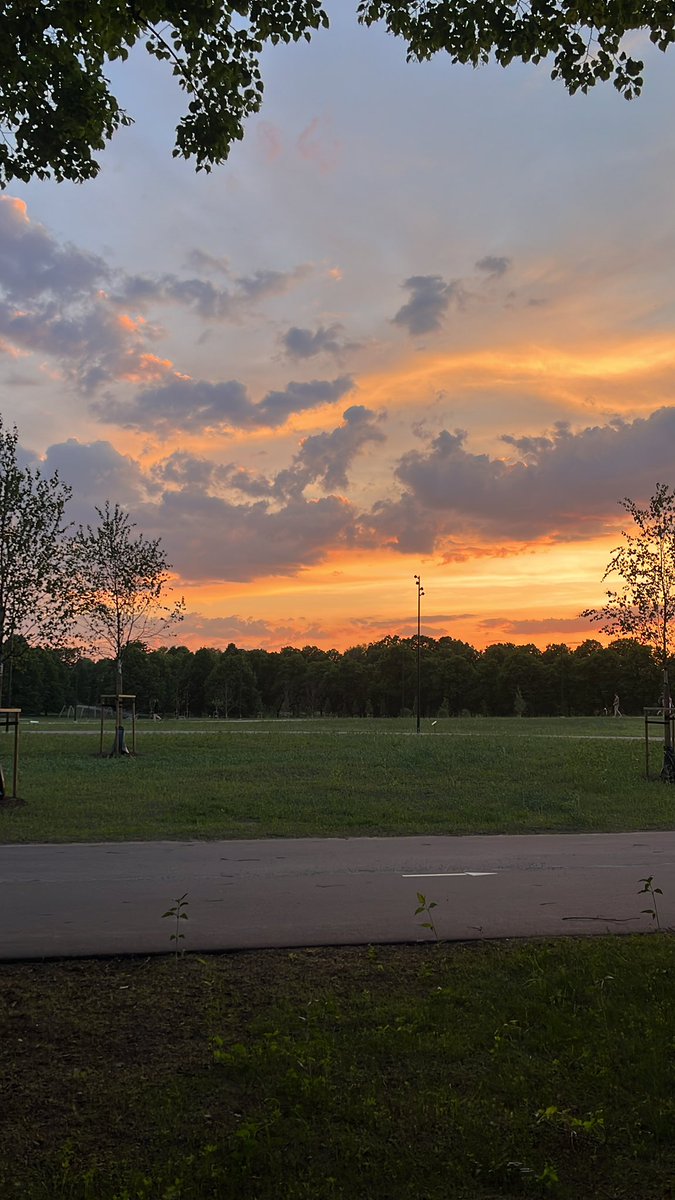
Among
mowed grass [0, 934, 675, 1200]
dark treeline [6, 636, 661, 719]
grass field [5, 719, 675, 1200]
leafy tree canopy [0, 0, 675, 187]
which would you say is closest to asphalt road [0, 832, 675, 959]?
grass field [5, 719, 675, 1200]

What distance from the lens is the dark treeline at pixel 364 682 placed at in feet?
371

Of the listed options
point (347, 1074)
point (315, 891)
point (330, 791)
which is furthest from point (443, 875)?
point (330, 791)

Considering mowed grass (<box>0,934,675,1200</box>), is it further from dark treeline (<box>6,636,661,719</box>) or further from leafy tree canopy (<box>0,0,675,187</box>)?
dark treeline (<box>6,636,661,719</box>)

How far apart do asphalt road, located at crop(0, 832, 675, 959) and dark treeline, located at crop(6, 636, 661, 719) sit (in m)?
92.5

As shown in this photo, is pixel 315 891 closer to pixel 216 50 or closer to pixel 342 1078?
pixel 342 1078

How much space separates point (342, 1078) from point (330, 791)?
1412 cm

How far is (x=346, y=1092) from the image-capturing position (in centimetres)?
436

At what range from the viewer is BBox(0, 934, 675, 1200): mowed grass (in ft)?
12.2

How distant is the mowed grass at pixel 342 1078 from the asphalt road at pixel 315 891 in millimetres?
919

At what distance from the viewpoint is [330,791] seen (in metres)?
18.6

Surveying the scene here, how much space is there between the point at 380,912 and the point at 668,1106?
4.12 meters

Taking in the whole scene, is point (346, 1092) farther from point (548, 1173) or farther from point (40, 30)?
point (40, 30)

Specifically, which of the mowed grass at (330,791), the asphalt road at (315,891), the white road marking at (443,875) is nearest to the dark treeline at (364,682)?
the mowed grass at (330,791)

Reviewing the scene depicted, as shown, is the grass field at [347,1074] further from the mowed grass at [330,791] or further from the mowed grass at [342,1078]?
the mowed grass at [330,791]
